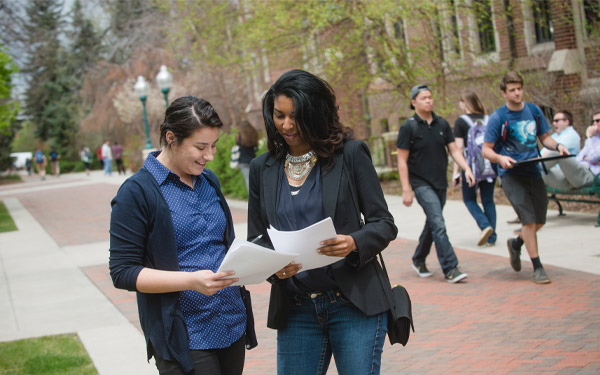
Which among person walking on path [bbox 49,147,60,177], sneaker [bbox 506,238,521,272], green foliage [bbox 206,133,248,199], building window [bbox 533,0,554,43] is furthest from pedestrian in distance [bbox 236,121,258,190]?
person walking on path [bbox 49,147,60,177]

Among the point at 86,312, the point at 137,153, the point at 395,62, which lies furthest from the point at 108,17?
the point at 86,312

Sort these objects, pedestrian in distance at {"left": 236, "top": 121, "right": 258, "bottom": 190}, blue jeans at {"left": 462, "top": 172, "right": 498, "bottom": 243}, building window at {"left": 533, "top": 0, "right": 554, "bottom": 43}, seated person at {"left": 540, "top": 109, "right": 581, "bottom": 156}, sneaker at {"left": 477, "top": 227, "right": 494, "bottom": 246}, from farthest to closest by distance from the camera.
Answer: building window at {"left": 533, "top": 0, "right": 554, "bottom": 43}, pedestrian in distance at {"left": 236, "top": 121, "right": 258, "bottom": 190}, seated person at {"left": 540, "top": 109, "right": 581, "bottom": 156}, blue jeans at {"left": 462, "top": 172, "right": 498, "bottom": 243}, sneaker at {"left": 477, "top": 227, "right": 494, "bottom": 246}

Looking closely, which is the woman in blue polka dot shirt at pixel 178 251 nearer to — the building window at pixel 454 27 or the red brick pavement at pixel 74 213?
the red brick pavement at pixel 74 213

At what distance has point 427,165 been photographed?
7.86 meters

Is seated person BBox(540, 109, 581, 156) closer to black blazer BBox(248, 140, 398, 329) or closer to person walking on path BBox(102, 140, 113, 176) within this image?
black blazer BBox(248, 140, 398, 329)

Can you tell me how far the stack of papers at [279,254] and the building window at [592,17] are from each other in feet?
44.5

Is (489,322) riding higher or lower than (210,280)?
lower

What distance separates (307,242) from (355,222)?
0.35 m

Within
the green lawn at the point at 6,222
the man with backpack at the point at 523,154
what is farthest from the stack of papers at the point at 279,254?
the green lawn at the point at 6,222

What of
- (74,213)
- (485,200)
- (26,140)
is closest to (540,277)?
(485,200)

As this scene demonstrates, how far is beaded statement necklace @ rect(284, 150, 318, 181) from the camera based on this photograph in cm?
317

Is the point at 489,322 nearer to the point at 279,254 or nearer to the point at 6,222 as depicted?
the point at 279,254

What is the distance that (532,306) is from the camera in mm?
6562

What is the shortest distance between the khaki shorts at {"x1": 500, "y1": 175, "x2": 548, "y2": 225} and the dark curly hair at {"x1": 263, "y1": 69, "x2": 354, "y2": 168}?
Answer: 446 centimetres
